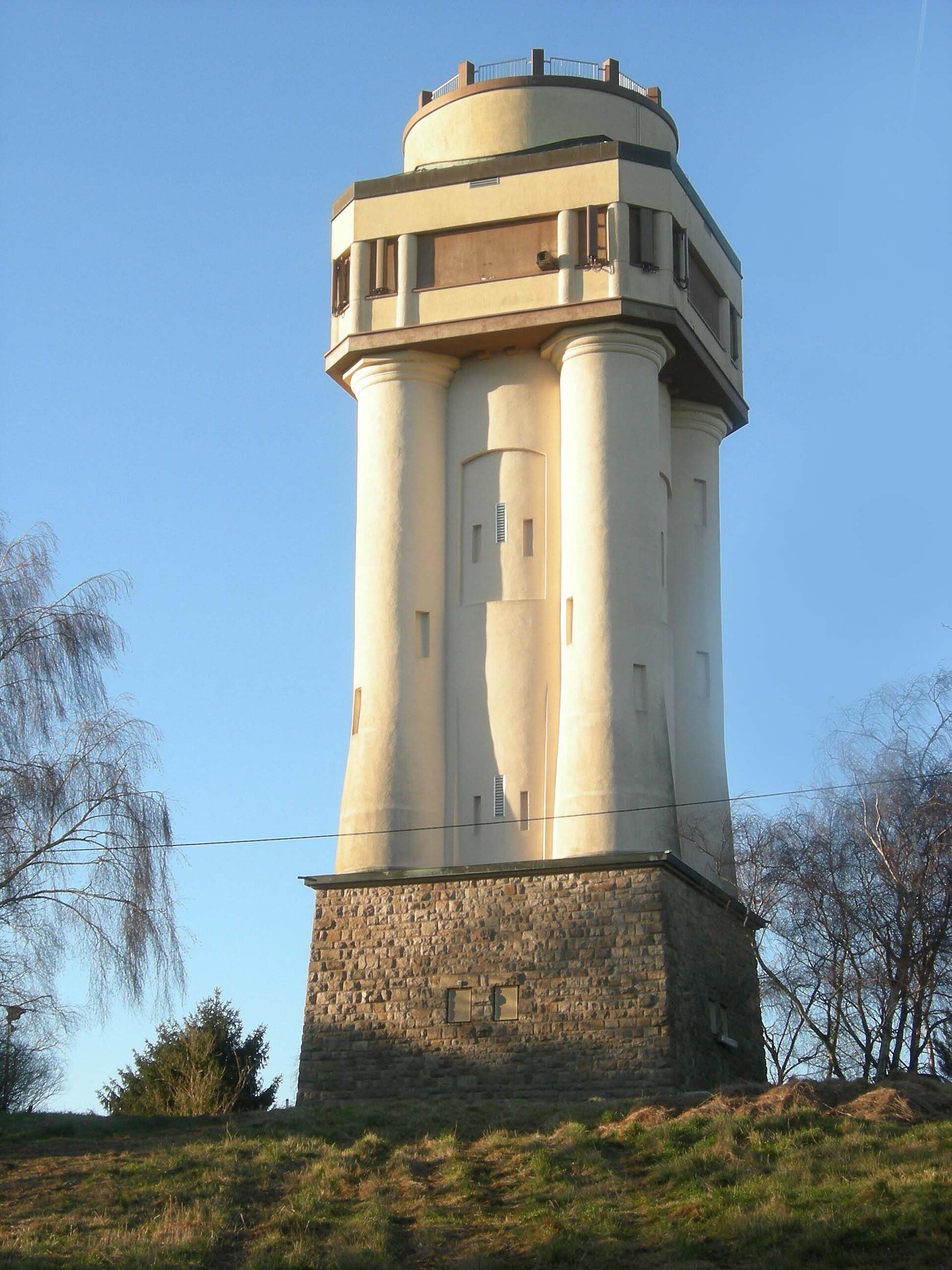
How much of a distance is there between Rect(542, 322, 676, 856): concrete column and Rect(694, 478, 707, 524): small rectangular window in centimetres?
250

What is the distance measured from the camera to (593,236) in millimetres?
32688

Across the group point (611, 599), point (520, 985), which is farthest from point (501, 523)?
point (520, 985)

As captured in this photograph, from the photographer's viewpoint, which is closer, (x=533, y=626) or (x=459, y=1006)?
(x=459, y=1006)

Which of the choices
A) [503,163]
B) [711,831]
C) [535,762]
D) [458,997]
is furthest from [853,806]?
[503,163]

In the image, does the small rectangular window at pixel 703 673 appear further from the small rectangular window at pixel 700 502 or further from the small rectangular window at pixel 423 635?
the small rectangular window at pixel 423 635

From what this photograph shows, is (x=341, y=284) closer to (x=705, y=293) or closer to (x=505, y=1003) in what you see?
(x=705, y=293)

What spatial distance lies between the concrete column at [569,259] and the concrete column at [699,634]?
422cm

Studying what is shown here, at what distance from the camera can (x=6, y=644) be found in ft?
83.9

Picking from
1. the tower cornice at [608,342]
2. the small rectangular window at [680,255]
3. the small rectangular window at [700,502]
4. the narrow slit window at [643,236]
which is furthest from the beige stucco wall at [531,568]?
the small rectangular window at [700,502]

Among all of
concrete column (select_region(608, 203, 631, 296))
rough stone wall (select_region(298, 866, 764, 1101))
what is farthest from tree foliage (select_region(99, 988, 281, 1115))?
concrete column (select_region(608, 203, 631, 296))

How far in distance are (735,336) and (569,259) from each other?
18.0 ft

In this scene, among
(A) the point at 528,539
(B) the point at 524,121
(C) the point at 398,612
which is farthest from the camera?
(B) the point at 524,121

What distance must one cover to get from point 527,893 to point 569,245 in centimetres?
1104

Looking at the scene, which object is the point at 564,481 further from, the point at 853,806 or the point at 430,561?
the point at 853,806
